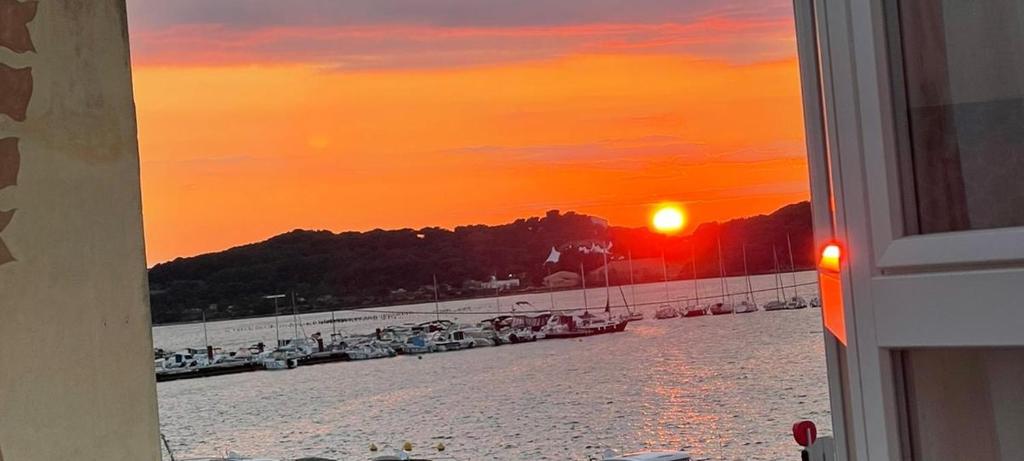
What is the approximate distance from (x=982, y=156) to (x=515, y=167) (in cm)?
2596

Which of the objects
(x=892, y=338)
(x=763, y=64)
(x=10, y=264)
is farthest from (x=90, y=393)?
(x=763, y=64)

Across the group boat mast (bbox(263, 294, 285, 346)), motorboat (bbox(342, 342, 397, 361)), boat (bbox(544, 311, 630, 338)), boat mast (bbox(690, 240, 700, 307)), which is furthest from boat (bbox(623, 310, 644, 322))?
boat mast (bbox(263, 294, 285, 346))

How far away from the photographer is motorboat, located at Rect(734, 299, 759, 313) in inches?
1184

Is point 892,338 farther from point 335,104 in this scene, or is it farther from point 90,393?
point 335,104

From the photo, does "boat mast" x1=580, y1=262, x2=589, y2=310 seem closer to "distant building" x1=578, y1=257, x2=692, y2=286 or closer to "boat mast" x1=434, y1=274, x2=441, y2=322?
"distant building" x1=578, y1=257, x2=692, y2=286

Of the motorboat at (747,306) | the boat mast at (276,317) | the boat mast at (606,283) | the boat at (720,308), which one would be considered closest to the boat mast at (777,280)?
the motorboat at (747,306)

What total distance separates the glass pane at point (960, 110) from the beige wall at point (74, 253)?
1.35m

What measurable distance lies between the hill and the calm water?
3.58 ft

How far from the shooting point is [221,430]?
2623 cm

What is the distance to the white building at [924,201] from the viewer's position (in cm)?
63

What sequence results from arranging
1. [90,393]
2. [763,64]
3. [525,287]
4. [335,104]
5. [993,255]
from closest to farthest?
[993,255], [90,393], [763,64], [335,104], [525,287]

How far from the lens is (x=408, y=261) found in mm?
28281

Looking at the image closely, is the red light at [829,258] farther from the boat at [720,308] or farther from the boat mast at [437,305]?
the boat at [720,308]

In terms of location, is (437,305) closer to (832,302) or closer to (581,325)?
(581,325)
